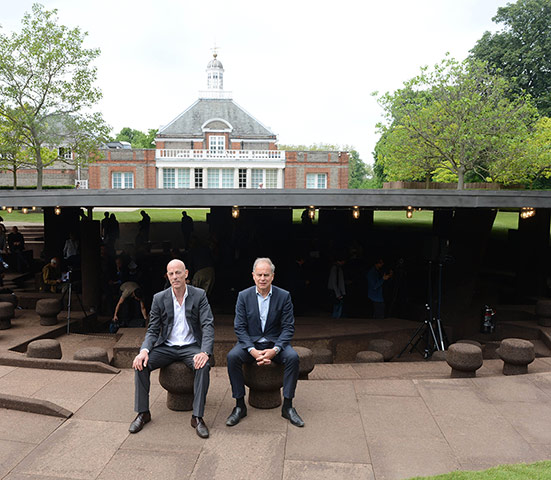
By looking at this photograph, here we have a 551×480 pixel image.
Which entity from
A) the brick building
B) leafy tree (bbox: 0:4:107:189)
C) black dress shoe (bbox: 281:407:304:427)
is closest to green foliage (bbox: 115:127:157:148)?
the brick building

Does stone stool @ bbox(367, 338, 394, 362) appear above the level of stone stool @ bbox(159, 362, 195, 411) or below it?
below

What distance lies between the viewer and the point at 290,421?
5.10 metres

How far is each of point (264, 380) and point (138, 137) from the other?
99.1m

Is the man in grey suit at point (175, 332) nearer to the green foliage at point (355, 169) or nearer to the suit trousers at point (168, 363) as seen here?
the suit trousers at point (168, 363)

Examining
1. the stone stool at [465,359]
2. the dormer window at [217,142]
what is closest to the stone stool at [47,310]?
the stone stool at [465,359]

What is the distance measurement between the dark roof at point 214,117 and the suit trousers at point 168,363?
53829 millimetres

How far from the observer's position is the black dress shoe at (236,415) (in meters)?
4.99

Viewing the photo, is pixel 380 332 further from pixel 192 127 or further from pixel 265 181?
pixel 192 127

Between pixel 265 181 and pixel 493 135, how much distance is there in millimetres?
28095

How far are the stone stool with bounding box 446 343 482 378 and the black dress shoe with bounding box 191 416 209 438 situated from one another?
3582 millimetres

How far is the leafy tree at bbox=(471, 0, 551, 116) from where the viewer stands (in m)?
40.2

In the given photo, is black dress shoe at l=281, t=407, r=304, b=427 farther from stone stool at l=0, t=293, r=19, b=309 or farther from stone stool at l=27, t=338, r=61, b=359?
stone stool at l=0, t=293, r=19, b=309

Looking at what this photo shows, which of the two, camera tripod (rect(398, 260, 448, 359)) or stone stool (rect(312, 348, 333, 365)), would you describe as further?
camera tripod (rect(398, 260, 448, 359))

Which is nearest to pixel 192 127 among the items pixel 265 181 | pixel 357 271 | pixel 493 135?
pixel 265 181
